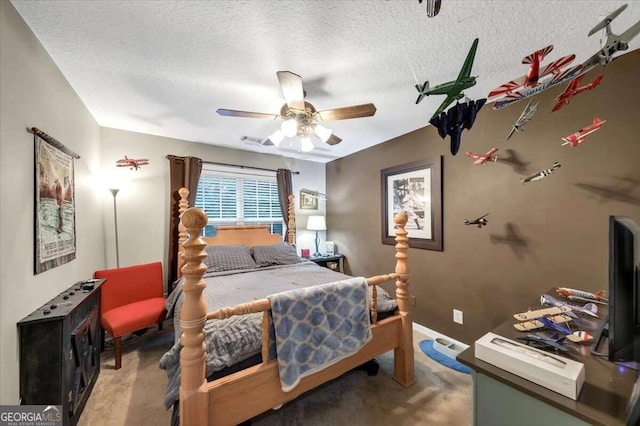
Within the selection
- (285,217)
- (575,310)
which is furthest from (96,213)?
(575,310)

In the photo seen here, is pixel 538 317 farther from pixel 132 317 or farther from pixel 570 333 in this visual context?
pixel 132 317

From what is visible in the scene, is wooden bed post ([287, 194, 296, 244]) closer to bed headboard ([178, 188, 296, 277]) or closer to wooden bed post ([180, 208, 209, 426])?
bed headboard ([178, 188, 296, 277])

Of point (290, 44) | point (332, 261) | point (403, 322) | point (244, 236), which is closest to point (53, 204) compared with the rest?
point (290, 44)

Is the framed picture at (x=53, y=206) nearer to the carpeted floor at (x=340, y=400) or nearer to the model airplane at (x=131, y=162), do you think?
the model airplane at (x=131, y=162)

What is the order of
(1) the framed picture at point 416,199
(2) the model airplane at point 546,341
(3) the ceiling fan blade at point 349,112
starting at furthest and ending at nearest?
(1) the framed picture at point 416,199
(3) the ceiling fan blade at point 349,112
(2) the model airplane at point 546,341

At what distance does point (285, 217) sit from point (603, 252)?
3.38m

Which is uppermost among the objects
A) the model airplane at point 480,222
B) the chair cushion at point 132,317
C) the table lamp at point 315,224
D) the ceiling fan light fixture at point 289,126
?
the ceiling fan light fixture at point 289,126

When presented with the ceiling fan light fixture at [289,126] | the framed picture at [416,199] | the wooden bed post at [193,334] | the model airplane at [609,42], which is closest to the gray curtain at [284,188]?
the framed picture at [416,199]

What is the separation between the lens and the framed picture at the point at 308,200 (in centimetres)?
419

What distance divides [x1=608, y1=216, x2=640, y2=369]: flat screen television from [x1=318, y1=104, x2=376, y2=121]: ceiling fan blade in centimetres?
133

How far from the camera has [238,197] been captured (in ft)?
12.0

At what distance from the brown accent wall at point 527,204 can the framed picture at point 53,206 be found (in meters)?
2.89

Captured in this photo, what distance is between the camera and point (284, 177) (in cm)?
387

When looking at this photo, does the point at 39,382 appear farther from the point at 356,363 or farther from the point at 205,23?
the point at 205,23
